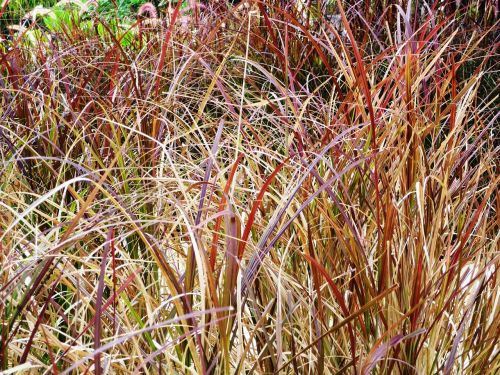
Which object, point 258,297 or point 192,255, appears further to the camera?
point 258,297

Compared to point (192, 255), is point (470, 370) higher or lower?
lower

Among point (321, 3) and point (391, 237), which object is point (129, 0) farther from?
point (391, 237)

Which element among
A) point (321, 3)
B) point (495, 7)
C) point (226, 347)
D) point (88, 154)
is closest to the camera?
point (226, 347)

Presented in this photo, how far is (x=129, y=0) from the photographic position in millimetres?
7453

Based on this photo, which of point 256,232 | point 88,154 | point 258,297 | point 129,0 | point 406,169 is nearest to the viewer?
point 258,297

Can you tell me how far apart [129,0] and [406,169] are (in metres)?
6.16

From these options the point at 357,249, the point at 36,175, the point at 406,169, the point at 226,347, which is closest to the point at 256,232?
the point at 357,249

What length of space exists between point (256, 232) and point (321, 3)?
5.83 ft

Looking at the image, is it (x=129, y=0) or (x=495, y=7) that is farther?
(x=129, y=0)

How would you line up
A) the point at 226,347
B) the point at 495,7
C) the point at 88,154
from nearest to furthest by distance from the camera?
the point at 226,347 → the point at 88,154 → the point at 495,7

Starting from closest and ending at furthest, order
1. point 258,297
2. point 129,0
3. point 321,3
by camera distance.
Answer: point 258,297, point 321,3, point 129,0

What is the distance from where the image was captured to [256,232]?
1572 millimetres

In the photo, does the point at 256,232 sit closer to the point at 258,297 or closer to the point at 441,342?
the point at 258,297

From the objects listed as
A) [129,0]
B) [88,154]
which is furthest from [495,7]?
[129,0]
